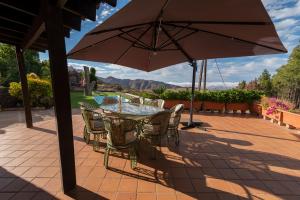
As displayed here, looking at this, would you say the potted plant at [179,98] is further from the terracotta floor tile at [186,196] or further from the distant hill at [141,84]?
the terracotta floor tile at [186,196]

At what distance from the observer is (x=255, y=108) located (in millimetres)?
7961

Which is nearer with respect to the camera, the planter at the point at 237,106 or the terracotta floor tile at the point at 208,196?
the terracotta floor tile at the point at 208,196

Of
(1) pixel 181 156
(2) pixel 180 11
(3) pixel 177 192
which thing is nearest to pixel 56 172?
(3) pixel 177 192

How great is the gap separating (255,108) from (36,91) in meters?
9.83

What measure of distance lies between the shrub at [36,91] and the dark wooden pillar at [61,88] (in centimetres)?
731

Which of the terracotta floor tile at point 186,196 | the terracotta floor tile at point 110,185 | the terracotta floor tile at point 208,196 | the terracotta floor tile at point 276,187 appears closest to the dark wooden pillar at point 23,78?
the terracotta floor tile at point 110,185

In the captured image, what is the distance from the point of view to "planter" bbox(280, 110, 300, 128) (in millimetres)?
5474

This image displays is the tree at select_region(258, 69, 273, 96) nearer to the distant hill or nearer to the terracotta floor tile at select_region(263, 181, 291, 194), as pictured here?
the distant hill

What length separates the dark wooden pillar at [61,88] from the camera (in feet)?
6.47

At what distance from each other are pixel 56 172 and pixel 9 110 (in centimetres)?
707

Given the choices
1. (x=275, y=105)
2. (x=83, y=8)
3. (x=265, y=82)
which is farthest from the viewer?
(x=265, y=82)

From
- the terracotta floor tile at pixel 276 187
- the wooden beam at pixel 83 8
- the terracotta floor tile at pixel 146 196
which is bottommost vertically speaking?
the terracotta floor tile at pixel 276 187

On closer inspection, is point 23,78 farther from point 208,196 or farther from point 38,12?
point 208,196

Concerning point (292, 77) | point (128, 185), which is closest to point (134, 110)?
point (128, 185)
